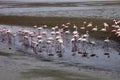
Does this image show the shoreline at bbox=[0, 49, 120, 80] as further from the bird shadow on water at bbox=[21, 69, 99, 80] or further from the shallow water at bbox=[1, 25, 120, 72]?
the shallow water at bbox=[1, 25, 120, 72]

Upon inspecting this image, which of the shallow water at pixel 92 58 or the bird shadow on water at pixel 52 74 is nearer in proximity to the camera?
the bird shadow on water at pixel 52 74

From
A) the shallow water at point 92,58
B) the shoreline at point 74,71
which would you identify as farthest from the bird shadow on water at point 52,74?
the shallow water at point 92,58

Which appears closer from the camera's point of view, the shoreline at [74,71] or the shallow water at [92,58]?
the shoreline at [74,71]

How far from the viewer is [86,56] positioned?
56.4 feet

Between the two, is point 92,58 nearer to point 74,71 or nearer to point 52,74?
point 74,71

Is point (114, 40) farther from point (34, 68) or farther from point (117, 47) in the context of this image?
point (34, 68)

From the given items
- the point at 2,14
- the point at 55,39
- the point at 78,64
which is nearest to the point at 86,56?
the point at 78,64

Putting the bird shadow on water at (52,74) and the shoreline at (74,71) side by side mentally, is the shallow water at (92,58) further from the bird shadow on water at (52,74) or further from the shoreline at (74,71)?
the bird shadow on water at (52,74)

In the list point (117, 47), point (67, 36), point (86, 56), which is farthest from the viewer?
point (67, 36)

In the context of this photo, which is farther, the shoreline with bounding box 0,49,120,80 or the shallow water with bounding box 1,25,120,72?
the shallow water with bounding box 1,25,120,72

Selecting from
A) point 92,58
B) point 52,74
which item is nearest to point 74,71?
point 52,74

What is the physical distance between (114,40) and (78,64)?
202 inches

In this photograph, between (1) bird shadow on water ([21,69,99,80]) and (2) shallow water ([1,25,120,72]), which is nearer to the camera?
(1) bird shadow on water ([21,69,99,80])

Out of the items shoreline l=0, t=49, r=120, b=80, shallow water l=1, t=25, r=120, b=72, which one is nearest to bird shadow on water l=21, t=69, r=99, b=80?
shoreline l=0, t=49, r=120, b=80
